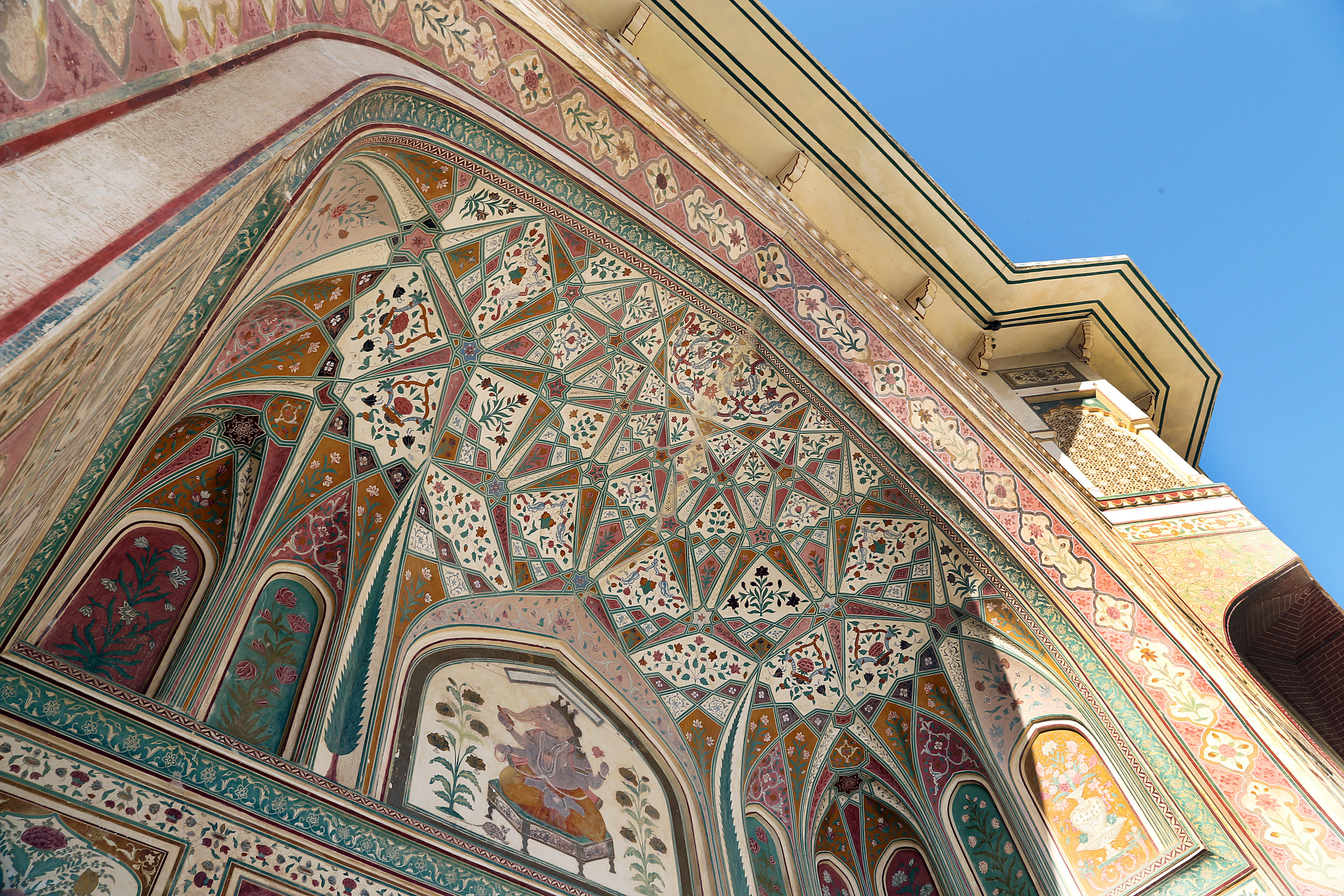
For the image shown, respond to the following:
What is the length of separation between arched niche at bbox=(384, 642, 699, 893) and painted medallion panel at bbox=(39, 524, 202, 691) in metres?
1.01

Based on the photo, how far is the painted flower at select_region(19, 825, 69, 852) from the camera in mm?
2582

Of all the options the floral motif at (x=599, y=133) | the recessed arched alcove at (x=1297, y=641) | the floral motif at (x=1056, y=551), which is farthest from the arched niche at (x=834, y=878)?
the floral motif at (x=599, y=133)

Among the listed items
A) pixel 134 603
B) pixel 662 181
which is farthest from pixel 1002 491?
pixel 134 603

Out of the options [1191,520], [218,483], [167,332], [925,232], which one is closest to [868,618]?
[1191,520]

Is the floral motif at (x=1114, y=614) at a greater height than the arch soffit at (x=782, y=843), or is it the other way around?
the floral motif at (x=1114, y=614)

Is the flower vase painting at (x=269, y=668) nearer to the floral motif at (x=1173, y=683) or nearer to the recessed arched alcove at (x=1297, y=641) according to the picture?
the floral motif at (x=1173, y=683)

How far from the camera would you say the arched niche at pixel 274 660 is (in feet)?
11.1

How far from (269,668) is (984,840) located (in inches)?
152

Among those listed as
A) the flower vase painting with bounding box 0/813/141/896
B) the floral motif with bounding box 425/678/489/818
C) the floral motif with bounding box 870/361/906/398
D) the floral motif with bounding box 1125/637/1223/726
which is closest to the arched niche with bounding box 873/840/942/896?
the floral motif with bounding box 1125/637/1223/726

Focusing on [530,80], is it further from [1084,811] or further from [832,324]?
[1084,811]

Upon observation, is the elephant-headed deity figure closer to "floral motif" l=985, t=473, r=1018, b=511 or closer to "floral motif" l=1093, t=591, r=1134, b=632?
"floral motif" l=985, t=473, r=1018, b=511

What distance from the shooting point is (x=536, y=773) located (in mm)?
4270

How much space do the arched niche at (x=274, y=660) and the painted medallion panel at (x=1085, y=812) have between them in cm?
392

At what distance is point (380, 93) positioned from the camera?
132 inches
